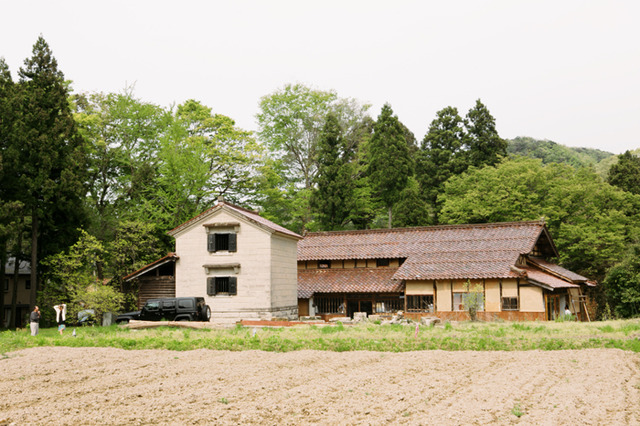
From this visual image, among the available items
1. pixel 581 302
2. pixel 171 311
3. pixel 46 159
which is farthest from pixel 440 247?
pixel 46 159

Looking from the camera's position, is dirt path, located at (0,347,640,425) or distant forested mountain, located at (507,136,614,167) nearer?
dirt path, located at (0,347,640,425)

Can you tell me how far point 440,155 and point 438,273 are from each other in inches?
836

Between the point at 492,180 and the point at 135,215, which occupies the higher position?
the point at 492,180

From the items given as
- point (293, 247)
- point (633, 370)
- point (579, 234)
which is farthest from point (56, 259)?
point (579, 234)

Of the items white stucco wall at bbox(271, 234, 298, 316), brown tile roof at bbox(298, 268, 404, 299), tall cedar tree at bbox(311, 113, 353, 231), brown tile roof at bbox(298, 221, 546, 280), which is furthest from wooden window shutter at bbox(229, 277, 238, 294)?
tall cedar tree at bbox(311, 113, 353, 231)

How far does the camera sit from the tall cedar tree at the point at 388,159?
46.6m

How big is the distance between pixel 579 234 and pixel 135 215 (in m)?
31.0

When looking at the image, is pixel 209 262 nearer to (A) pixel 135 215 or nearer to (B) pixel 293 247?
(B) pixel 293 247

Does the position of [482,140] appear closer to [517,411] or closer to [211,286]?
[211,286]

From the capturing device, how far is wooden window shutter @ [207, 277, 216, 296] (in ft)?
104

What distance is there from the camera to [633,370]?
1317 cm

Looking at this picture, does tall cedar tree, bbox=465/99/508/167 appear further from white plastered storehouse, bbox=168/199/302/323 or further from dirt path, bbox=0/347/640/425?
dirt path, bbox=0/347/640/425

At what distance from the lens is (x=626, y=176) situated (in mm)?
46750

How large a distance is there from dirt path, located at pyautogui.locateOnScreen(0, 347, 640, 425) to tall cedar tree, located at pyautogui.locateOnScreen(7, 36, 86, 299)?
59.6ft
